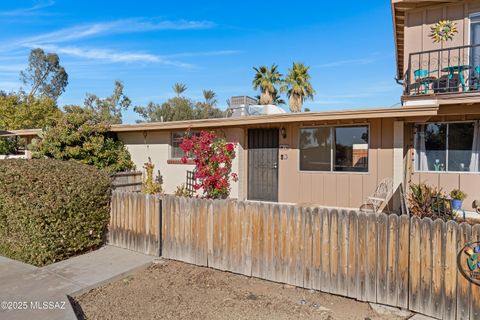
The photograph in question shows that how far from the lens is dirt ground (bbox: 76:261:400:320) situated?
3.49 m

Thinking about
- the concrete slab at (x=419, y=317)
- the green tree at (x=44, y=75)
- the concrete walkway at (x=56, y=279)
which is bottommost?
the concrete slab at (x=419, y=317)

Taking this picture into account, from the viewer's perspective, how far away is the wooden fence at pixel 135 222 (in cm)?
544

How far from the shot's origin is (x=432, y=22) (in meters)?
8.45

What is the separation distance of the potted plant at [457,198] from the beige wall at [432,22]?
12.8 feet

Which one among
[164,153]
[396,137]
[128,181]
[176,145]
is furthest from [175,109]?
[396,137]

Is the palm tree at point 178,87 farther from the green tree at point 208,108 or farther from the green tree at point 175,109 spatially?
the green tree at point 208,108

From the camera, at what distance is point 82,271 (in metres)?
4.71

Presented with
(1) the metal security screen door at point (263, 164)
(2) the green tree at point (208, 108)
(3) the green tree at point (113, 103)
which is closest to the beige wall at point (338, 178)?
(1) the metal security screen door at point (263, 164)

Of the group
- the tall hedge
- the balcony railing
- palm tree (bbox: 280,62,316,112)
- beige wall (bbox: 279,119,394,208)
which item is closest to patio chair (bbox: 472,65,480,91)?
the balcony railing

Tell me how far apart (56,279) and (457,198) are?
331 inches

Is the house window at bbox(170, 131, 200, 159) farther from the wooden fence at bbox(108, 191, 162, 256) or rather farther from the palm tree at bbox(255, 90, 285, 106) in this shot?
the palm tree at bbox(255, 90, 285, 106)

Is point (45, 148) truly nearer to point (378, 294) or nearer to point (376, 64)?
point (378, 294)

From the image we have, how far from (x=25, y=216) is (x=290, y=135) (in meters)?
6.73

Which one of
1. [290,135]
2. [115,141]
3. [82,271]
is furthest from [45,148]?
[290,135]
